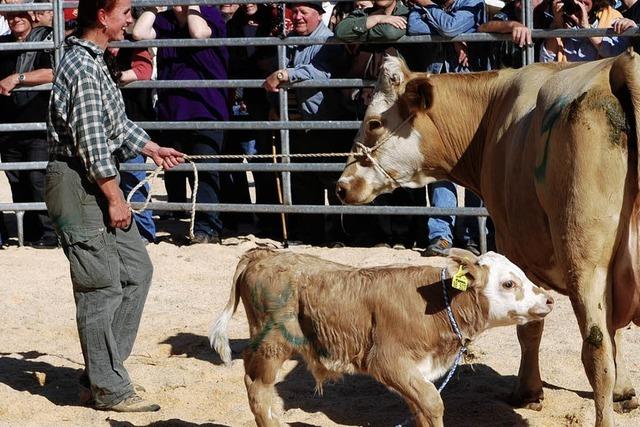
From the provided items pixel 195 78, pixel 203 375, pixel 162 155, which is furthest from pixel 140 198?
pixel 162 155

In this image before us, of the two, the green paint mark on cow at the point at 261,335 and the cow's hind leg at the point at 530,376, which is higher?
the green paint mark on cow at the point at 261,335

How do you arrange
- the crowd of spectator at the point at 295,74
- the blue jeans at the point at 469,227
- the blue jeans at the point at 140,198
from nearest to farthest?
the crowd of spectator at the point at 295,74 < the blue jeans at the point at 469,227 < the blue jeans at the point at 140,198

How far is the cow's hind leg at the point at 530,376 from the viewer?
6.18 m

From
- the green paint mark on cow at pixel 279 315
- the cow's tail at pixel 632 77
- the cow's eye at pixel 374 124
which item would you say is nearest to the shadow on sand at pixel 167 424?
the green paint mark on cow at pixel 279 315

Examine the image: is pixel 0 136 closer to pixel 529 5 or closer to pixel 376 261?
pixel 376 261

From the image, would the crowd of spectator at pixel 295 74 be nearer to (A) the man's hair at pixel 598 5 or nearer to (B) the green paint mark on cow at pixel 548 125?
(A) the man's hair at pixel 598 5

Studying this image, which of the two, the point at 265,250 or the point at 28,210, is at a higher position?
the point at 265,250

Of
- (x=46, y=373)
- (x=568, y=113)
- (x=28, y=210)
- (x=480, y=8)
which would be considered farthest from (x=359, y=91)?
(x=568, y=113)

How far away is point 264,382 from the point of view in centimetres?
539

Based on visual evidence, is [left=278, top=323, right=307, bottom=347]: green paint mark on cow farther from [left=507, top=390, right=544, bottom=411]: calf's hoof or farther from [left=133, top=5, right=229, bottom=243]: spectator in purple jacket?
[left=133, top=5, right=229, bottom=243]: spectator in purple jacket

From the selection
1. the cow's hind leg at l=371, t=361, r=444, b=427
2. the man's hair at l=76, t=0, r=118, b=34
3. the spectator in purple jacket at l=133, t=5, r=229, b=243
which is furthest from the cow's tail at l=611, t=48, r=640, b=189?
the spectator in purple jacket at l=133, t=5, r=229, b=243

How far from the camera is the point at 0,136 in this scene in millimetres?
10633

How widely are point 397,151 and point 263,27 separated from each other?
406 centimetres

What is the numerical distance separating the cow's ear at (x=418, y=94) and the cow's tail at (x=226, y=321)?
51.5 inches
